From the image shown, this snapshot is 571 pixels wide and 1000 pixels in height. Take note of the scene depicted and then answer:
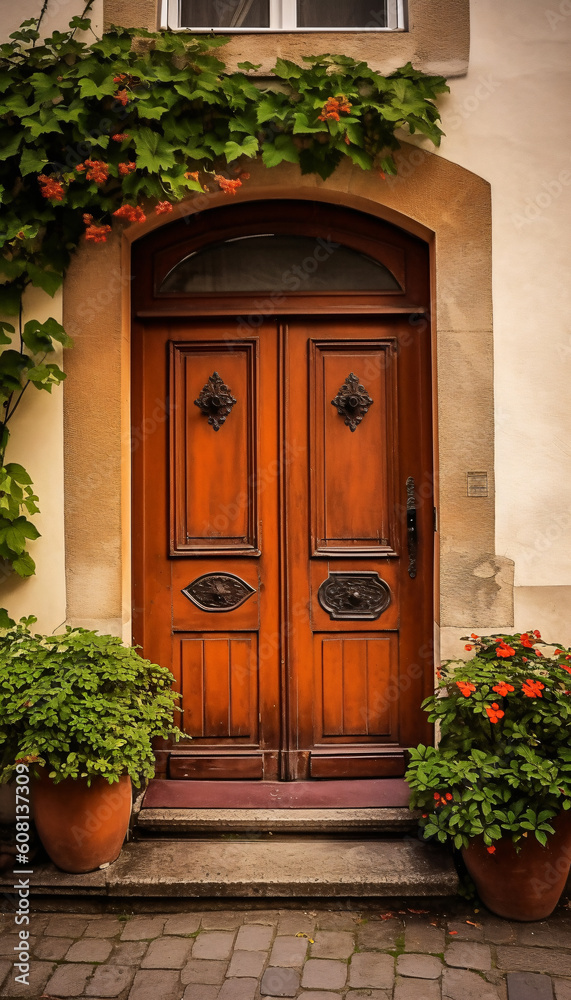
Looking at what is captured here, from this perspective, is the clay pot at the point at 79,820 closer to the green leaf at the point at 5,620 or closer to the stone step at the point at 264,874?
the stone step at the point at 264,874

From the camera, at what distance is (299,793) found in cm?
391

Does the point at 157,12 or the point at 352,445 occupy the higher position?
the point at 157,12

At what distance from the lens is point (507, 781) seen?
3.14m

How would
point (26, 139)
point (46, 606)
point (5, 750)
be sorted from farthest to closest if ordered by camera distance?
point (46, 606) → point (26, 139) → point (5, 750)

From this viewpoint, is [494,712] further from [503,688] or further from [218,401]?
[218,401]

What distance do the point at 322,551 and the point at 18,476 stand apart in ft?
5.19

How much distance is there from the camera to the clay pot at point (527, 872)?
3137mm

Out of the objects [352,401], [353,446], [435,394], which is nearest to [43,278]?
[352,401]

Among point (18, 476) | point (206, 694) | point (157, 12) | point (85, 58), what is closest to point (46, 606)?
point (18, 476)

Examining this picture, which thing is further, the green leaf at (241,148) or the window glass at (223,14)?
the window glass at (223,14)

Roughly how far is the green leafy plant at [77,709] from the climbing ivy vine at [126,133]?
549 mm

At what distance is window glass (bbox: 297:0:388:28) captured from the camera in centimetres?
403

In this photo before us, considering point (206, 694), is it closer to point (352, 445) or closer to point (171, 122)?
point (352, 445)

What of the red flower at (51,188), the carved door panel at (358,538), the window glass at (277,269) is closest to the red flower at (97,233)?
the red flower at (51,188)
